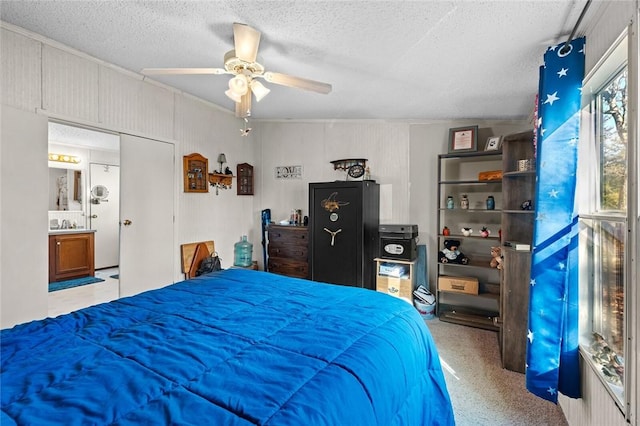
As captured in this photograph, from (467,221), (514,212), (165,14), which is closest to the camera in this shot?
(165,14)

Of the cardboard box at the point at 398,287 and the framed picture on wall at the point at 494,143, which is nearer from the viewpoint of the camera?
the framed picture on wall at the point at 494,143

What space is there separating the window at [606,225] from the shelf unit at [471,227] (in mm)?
1526

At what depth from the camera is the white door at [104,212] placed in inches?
232

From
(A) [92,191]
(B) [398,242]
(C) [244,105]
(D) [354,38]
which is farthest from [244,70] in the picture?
(A) [92,191]

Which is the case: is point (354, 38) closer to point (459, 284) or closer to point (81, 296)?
point (459, 284)

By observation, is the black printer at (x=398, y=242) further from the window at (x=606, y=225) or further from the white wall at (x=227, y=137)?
the window at (x=606, y=225)

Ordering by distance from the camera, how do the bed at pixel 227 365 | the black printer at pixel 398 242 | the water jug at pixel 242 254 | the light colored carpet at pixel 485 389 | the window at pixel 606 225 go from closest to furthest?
the bed at pixel 227 365 → the window at pixel 606 225 → the light colored carpet at pixel 485 389 → the black printer at pixel 398 242 → the water jug at pixel 242 254

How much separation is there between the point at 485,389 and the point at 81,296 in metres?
4.77

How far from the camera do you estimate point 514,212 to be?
2727 mm

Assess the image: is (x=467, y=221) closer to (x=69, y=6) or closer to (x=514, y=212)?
(x=514, y=212)

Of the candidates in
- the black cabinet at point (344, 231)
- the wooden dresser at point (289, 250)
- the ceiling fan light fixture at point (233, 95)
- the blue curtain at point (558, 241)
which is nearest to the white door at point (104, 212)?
the wooden dresser at point (289, 250)

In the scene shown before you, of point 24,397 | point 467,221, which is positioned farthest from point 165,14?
point 467,221

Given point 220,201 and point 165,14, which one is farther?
point 220,201

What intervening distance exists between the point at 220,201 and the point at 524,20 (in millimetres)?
3777
